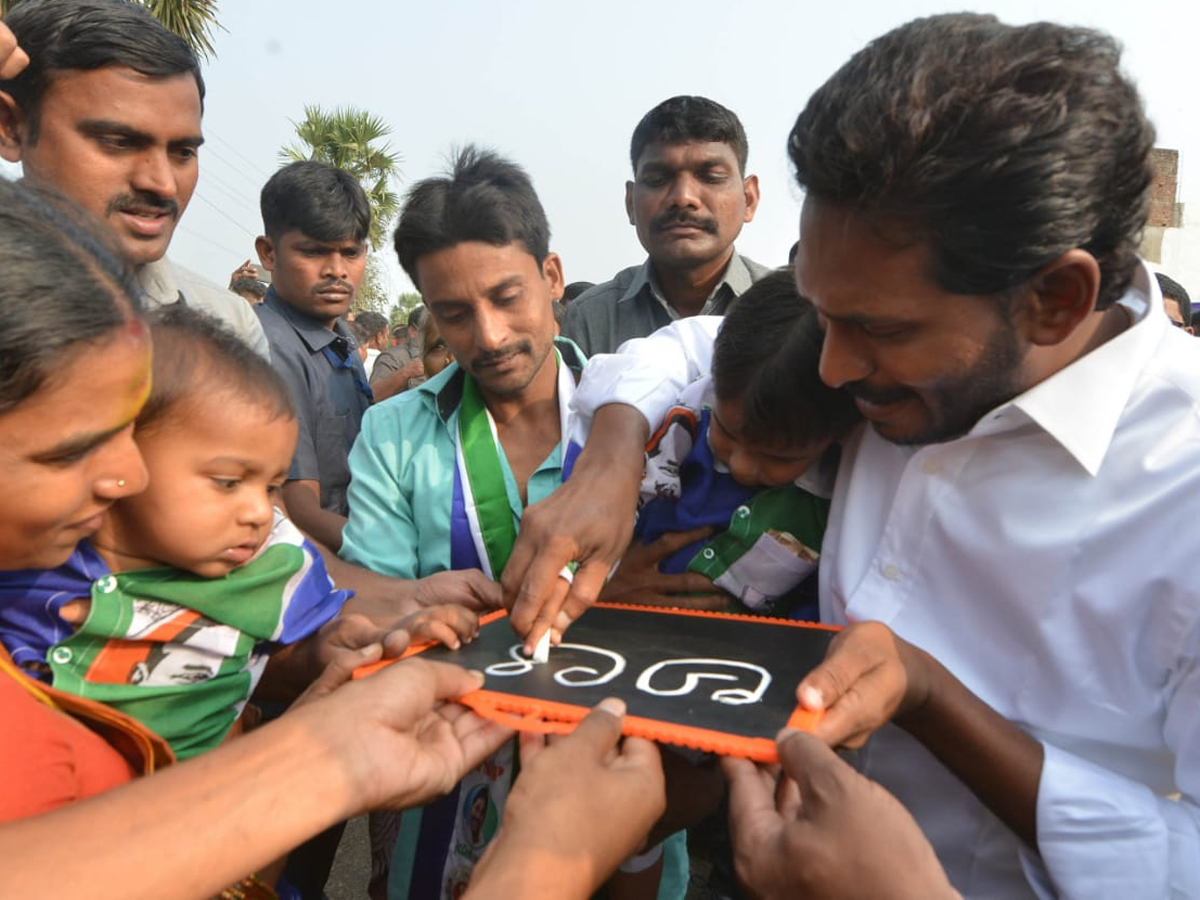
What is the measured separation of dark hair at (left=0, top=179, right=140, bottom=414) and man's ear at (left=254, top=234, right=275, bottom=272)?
3.10m

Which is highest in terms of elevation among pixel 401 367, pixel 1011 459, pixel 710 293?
pixel 1011 459

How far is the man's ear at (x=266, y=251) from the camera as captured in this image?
14.2 ft

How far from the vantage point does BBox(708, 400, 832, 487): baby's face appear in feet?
6.12

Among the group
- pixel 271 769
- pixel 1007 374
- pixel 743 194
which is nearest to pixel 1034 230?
pixel 1007 374

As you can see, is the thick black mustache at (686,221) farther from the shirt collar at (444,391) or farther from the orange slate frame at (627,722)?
the orange slate frame at (627,722)

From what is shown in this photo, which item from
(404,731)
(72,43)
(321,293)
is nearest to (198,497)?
(404,731)

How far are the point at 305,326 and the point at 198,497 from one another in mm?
2560

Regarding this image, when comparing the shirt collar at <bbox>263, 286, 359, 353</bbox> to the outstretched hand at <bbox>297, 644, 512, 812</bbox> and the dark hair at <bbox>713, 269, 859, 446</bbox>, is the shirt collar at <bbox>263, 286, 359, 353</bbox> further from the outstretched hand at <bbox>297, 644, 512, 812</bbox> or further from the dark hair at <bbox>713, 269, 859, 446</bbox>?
the outstretched hand at <bbox>297, 644, 512, 812</bbox>

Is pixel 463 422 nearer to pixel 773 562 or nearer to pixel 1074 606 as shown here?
pixel 773 562

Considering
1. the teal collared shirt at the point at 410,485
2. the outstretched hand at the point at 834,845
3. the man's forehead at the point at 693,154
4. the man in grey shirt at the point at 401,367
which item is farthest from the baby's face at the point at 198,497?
the man in grey shirt at the point at 401,367

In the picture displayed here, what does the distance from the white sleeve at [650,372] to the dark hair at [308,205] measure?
2.34m

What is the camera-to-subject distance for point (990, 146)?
1.29 m

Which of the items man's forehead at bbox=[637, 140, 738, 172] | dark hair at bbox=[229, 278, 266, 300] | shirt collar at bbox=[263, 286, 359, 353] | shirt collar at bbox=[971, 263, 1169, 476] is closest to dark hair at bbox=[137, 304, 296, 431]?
shirt collar at bbox=[971, 263, 1169, 476]

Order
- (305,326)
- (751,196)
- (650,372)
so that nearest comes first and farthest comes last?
(650,372) < (305,326) < (751,196)
